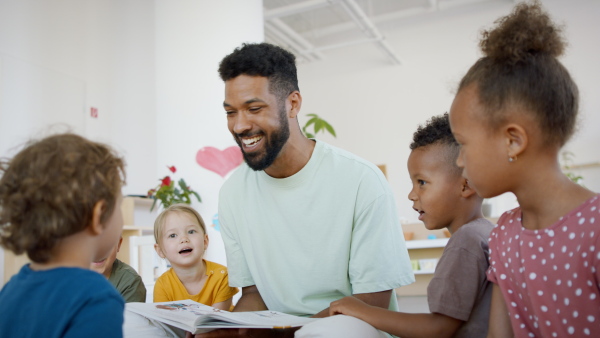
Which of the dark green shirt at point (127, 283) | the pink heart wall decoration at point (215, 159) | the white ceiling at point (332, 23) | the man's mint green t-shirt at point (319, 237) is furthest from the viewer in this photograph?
the white ceiling at point (332, 23)

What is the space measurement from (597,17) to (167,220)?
7.76 metres

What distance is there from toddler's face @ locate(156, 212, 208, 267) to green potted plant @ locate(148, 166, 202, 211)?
7.02ft

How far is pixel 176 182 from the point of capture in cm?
479

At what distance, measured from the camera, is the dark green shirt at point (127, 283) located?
2.03 m

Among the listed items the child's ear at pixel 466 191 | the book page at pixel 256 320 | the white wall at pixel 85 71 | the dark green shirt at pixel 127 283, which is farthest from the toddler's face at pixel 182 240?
the white wall at pixel 85 71

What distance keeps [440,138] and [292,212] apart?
21.8 inches

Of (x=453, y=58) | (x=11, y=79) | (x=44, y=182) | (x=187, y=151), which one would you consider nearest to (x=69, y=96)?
(x=11, y=79)

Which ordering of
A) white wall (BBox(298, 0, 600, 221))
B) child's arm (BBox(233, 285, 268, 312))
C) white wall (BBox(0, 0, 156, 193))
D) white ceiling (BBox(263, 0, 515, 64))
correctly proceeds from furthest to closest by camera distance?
white wall (BBox(298, 0, 600, 221)) → white ceiling (BBox(263, 0, 515, 64)) → white wall (BBox(0, 0, 156, 193)) → child's arm (BBox(233, 285, 268, 312))

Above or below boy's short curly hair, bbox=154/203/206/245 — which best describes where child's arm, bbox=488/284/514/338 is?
below

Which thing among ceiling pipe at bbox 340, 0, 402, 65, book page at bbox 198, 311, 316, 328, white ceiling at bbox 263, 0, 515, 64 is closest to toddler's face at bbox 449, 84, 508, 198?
book page at bbox 198, 311, 316, 328

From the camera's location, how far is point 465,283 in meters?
1.33

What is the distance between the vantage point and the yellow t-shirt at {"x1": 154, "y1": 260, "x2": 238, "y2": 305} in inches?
90.2

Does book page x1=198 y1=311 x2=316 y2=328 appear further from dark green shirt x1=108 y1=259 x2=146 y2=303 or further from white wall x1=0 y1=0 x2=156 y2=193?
white wall x1=0 y1=0 x2=156 y2=193

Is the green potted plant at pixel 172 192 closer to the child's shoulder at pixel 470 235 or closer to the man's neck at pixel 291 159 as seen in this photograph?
the man's neck at pixel 291 159
